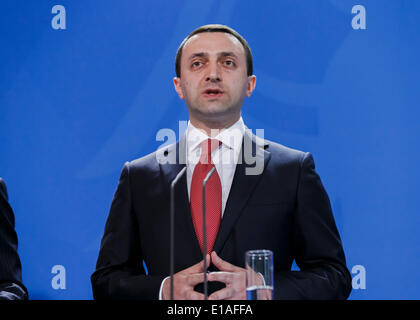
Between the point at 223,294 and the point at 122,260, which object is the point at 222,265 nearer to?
the point at 223,294

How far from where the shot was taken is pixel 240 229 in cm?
192

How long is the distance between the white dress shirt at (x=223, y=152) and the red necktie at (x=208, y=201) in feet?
0.09

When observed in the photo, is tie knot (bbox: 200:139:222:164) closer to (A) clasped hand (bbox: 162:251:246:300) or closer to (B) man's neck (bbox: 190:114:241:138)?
(B) man's neck (bbox: 190:114:241:138)

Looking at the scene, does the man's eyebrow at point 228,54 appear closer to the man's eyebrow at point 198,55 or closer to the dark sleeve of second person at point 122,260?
the man's eyebrow at point 198,55

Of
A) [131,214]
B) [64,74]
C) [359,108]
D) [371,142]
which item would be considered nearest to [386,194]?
[371,142]

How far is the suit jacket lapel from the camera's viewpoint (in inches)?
75.1

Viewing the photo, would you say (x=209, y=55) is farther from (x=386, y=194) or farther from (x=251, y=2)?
(x=386, y=194)

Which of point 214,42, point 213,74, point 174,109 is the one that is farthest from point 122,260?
point 174,109

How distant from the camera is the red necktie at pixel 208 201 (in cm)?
194

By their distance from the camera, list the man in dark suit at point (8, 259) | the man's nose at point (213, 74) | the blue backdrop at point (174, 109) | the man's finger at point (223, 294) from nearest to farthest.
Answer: the man's finger at point (223, 294), the man in dark suit at point (8, 259), the man's nose at point (213, 74), the blue backdrop at point (174, 109)

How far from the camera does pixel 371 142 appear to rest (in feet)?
8.80

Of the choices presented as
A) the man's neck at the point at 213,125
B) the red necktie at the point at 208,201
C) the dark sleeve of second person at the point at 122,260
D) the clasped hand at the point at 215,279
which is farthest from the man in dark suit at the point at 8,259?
the man's neck at the point at 213,125

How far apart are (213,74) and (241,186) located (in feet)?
1.28
